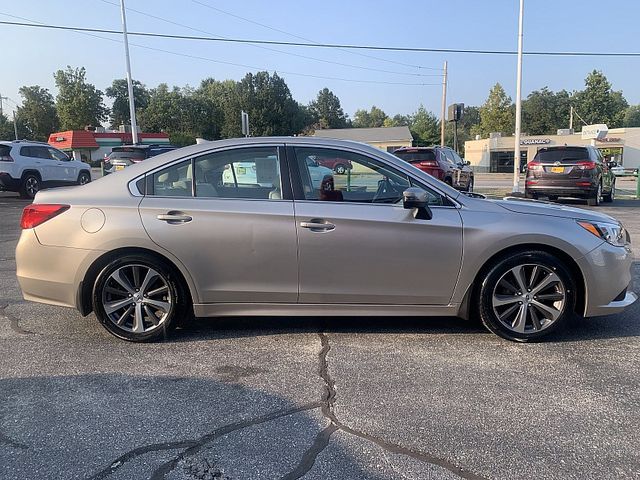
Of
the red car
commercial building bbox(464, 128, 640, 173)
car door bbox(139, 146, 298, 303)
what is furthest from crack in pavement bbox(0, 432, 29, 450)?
commercial building bbox(464, 128, 640, 173)

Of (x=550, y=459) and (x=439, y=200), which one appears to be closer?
(x=550, y=459)

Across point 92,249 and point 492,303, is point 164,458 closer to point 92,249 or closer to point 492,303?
point 92,249

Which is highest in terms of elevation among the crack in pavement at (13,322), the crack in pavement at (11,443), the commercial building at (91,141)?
the commercial building at (91,141)

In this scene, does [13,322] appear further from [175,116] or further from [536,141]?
[175,116]

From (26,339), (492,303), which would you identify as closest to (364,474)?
(492,303)

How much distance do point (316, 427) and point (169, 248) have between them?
75.1 inches

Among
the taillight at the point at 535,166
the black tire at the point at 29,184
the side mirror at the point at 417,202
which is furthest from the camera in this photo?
the black tire at the point at 29,184

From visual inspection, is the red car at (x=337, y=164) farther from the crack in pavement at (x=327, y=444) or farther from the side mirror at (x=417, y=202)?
the crack in pavement at (x=327, y=444)

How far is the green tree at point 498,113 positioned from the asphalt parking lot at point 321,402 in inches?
2908

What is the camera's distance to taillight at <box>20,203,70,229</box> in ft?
13.4

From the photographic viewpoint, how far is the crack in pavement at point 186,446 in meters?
2.48

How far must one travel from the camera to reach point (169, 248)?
4.00 metres

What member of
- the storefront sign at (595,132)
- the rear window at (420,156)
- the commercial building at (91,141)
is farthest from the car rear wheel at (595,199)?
the commercial building at (91,141)

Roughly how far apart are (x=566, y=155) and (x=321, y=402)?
45.4 ft
